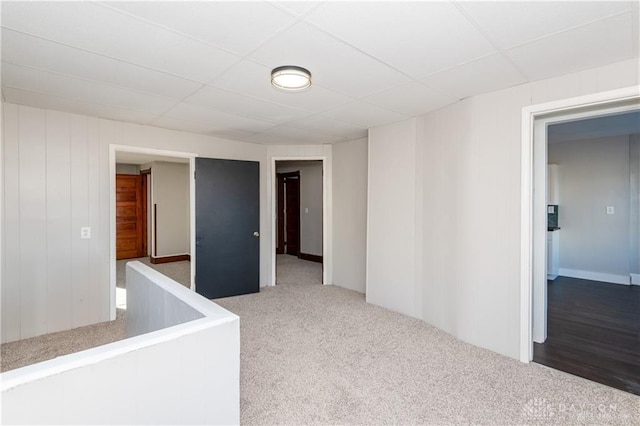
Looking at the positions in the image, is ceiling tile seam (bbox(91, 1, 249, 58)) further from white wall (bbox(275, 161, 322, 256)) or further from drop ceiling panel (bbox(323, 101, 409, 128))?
white wall (bbox(275, 161, 322, 256))

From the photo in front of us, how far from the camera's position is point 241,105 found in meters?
3.10

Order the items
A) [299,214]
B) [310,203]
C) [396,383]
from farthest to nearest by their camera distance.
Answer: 1. [299,214]
2. [310,203]
3. [396,383]

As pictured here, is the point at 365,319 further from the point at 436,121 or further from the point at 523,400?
the point at 436,121

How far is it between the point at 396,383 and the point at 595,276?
5.08 m

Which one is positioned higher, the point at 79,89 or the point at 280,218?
the point at 79,89

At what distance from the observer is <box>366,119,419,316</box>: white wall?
3.66 meters

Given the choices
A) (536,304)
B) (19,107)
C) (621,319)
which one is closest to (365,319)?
(536,304)

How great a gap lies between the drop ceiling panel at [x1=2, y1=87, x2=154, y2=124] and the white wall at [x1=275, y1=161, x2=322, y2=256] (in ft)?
13.4

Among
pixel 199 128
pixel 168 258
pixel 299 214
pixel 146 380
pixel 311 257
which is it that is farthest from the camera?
pixel 299 214

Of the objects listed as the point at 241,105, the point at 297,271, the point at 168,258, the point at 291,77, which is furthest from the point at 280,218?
the point at 291,77

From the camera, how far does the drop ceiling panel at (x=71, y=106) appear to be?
9.12ft

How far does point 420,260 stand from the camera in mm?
3576

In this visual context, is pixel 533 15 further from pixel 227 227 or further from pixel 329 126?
pixel 227 227

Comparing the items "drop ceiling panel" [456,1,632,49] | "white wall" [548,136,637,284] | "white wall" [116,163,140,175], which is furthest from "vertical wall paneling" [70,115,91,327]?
"white wall" [548,136,637,284]
